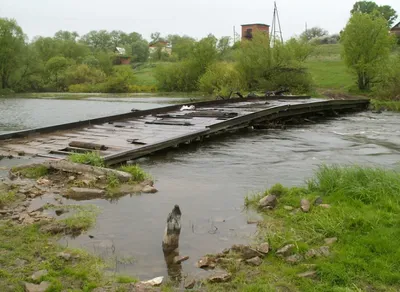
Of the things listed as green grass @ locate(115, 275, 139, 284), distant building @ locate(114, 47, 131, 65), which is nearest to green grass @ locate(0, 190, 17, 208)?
green grass @ locate(115, 275, 139, 284)

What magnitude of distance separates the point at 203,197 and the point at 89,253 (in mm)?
3719

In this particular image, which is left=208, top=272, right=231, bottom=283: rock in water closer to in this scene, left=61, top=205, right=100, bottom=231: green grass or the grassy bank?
the grassy bank

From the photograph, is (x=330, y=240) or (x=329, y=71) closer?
(x=330, y=240)

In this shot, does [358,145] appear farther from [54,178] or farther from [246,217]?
[54,178]

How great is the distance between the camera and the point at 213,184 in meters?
10.8

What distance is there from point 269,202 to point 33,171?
570 cm

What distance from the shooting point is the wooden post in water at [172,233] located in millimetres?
6441

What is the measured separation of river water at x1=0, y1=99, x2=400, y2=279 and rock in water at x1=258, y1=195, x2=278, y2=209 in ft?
1.34

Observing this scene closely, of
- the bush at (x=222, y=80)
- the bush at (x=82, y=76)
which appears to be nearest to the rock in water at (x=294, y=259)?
the bush at (x=222, y=80)

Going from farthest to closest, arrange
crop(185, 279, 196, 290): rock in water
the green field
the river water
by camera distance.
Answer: the green field → the river water → crop(185, 279, 196, 290): rock in water

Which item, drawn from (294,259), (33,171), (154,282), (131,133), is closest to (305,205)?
(294,259)

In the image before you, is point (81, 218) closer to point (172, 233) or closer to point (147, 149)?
point (172, 233)

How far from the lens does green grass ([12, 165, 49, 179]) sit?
1036 centimetres

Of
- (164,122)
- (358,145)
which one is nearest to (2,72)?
(164,122)
